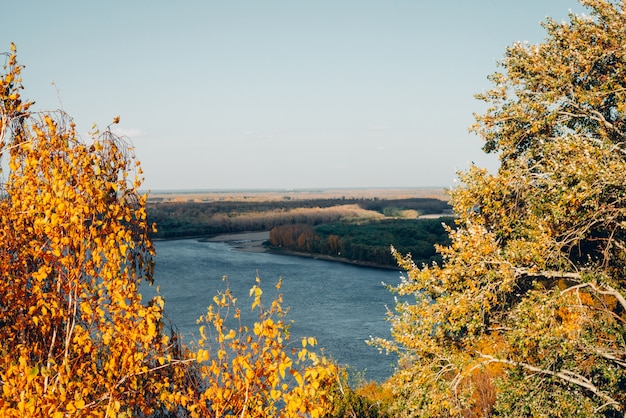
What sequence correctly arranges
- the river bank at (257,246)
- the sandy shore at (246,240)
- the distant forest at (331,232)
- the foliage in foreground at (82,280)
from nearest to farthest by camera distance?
the foliage in foreground at (82,280) → the river bank at (257,246) → the distant forest at (331,232) → the sandy shore at (246,240)

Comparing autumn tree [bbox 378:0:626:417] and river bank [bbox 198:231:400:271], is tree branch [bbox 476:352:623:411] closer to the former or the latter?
autumn tree [bbox 378:0:626:417]

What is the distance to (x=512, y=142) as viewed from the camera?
13117 mm

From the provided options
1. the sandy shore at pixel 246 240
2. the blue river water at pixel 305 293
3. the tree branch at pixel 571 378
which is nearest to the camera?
the tree branch at pixel 571 378

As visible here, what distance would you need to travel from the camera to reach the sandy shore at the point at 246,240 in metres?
106

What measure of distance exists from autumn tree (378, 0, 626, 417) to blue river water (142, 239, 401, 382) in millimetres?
6124

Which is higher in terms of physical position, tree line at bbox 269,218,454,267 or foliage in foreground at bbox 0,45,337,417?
foliage in foreground at bbox 0,45,337,417

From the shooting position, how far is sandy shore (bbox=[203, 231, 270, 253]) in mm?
106062

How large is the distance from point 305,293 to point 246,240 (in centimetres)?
6934

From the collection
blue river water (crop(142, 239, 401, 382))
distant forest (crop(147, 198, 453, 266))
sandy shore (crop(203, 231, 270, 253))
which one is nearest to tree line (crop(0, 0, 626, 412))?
blue river water (crop(142, 239, 401, 382))

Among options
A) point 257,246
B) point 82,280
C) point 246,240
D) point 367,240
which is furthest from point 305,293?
point 246,240

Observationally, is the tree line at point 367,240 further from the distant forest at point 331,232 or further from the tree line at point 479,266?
the tree line at point 479,266

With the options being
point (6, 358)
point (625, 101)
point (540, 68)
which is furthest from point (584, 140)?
point (6, 358)

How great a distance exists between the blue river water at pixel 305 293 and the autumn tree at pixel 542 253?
612cm

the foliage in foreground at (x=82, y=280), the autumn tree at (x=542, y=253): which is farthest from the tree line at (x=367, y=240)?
the foliage in foreground at (x=82, y=280)
